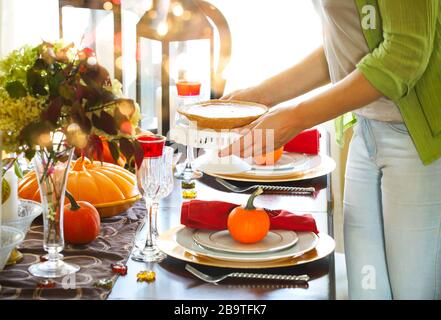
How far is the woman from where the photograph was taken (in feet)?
5.09

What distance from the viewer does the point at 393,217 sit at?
1.66 metres

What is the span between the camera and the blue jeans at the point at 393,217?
1.63m

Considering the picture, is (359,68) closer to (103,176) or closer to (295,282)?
(295,282)

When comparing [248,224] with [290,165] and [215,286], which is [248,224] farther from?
[290,165]

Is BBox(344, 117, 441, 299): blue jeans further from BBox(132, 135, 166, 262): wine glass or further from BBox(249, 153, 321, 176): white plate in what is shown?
BBox(132, 135, 166, 262): wine glass

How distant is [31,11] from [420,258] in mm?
2293

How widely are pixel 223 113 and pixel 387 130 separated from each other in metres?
0.35

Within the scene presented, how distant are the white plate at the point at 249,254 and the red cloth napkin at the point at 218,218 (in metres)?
0.02

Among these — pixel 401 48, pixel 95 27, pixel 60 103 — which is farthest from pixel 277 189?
pixel 95 27

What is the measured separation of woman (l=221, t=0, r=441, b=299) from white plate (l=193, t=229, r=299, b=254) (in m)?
0.17

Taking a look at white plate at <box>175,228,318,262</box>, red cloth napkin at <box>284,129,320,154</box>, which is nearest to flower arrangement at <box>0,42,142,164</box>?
white plate at <box>175,228,318,262</box>

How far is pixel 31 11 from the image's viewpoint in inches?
135
